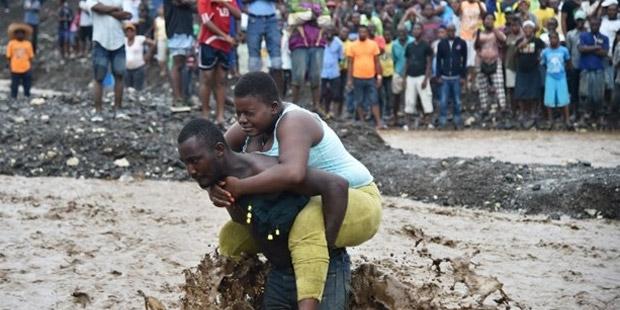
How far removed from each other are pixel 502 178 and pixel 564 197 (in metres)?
0.81

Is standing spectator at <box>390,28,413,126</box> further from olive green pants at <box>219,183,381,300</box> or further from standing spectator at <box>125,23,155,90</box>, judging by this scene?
olive green pants at <box>219,183,381,300</box>

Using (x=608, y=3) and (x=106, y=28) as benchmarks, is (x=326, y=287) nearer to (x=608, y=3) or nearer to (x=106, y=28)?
(x=106, y=28)

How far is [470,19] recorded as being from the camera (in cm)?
1609

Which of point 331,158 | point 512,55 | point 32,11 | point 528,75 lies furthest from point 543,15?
point 32,11

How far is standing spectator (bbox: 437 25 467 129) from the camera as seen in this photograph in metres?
15.2

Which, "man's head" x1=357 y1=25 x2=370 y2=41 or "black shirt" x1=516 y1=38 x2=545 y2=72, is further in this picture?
"man's head" x1=357 y1=25 x2=370 y2=41

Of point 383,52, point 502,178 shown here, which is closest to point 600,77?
point 383,52

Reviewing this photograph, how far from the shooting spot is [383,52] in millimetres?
16047

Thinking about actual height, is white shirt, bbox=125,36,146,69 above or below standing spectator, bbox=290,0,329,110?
below

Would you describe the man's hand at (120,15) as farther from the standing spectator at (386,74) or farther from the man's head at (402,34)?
the man's head at (402,34)

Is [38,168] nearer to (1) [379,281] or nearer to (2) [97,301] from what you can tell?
(2) [97,301]

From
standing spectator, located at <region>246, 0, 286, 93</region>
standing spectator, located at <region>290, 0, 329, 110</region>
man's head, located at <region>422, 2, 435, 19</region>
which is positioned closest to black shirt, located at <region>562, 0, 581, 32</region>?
man's head, located at <region>422, 2, 435, 19</region>

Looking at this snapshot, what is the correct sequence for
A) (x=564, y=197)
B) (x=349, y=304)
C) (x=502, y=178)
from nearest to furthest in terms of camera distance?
1. (x=349, y=304)
2. (x=564, y=197)
3. (x=502, y=178)

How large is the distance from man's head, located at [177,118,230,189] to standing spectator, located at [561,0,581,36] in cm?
1245
